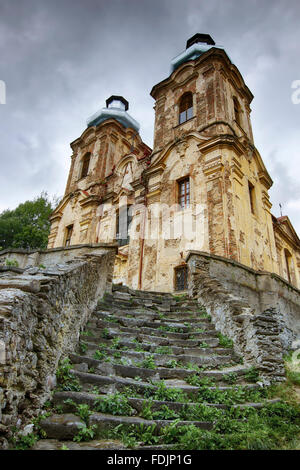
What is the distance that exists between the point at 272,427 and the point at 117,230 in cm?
1632

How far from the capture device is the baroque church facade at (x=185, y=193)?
46.4ft

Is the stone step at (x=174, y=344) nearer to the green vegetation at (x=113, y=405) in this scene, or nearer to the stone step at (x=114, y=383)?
the stone step at (x=114, y=383)

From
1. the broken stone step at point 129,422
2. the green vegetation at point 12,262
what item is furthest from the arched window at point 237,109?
the broken stone step at point 129,422

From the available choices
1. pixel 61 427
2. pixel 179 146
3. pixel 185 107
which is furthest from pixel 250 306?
pixel 185 107

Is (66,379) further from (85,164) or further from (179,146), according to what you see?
(85,164)

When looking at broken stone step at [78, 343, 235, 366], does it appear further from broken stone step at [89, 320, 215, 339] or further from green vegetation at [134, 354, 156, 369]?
broken stone step at [89, 320, 215, 339]

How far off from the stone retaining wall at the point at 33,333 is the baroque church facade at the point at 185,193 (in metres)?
8.65

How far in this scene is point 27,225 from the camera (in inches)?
1273

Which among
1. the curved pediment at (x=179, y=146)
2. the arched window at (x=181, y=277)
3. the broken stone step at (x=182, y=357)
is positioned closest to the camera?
the broken stone step at (x=182, y=357)

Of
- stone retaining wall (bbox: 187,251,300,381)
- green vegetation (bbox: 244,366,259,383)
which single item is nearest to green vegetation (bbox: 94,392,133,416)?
green vegetation (bbox: 244,366,259,383)

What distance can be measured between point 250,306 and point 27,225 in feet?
95.5

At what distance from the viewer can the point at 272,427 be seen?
4.08 meters
